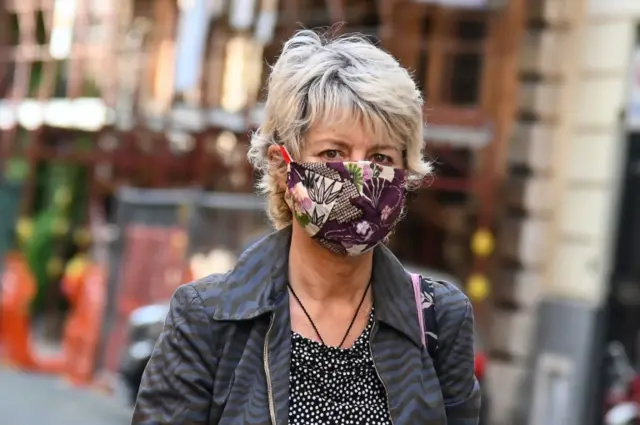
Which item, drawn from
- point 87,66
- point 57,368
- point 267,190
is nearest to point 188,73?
point 57,368

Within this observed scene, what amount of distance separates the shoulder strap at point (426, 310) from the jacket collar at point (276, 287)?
16mm

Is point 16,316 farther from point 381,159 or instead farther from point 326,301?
point 381,159

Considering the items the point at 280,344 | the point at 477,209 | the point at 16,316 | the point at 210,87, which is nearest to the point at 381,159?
the point at 280,344

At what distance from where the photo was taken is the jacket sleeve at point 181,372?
103 inches

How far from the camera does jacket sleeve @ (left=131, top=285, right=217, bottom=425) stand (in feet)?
8.59

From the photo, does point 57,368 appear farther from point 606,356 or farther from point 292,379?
point 292,379

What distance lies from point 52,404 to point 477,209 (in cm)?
486

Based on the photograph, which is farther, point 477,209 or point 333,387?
point 477,209

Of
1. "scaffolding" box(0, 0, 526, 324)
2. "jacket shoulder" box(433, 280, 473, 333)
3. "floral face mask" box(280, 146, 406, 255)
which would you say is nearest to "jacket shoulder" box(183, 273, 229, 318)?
"floral face mask" box(280, 146, 406, 255)

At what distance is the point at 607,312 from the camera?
36.0 ft

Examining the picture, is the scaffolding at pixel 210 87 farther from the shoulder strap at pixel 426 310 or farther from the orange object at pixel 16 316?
the shoulder strap at pixel 426 310

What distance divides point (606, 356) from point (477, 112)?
8.57 ft

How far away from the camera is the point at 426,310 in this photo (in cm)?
283

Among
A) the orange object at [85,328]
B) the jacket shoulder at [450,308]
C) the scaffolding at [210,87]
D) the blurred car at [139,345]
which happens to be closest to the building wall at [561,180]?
the scaffolding at [210,87]
